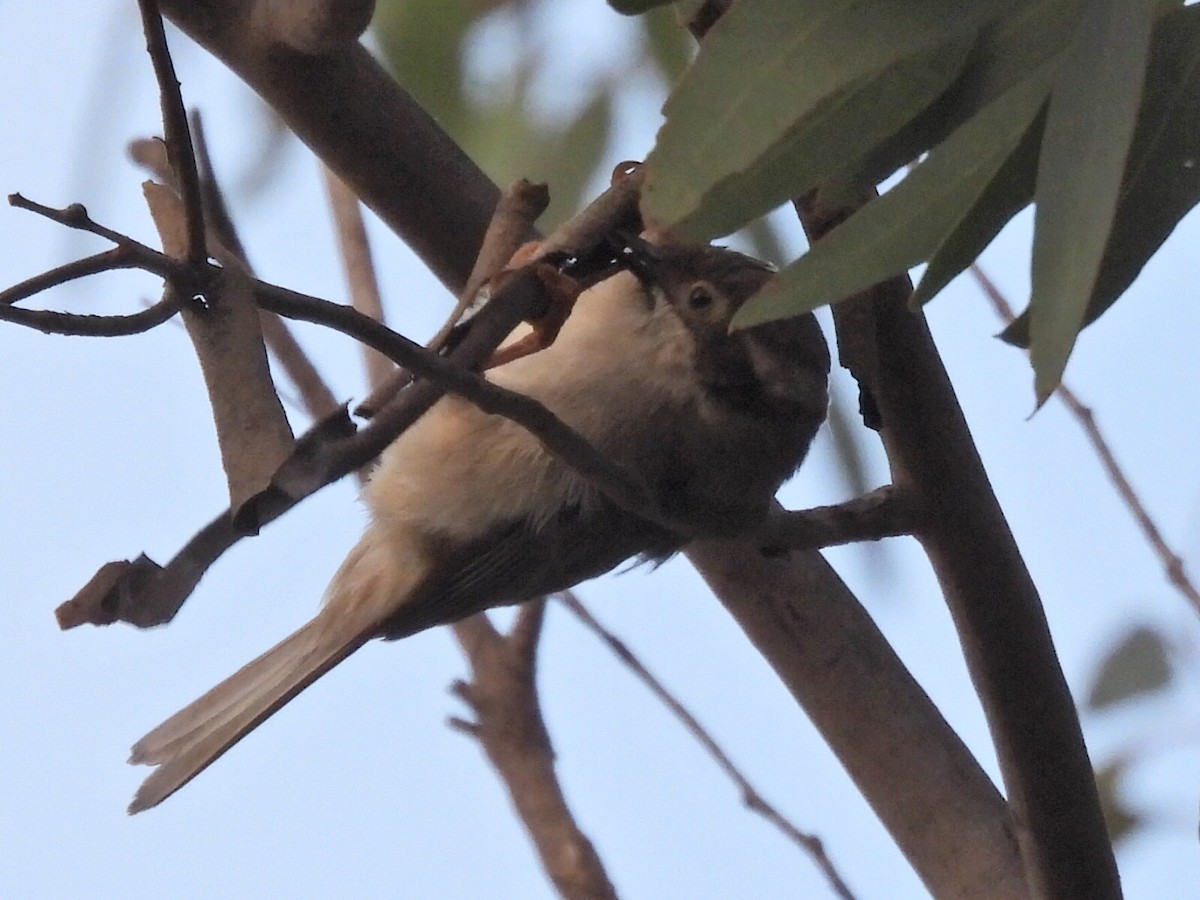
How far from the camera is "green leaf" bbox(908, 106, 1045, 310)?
0.94 metres

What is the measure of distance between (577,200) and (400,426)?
1.03m

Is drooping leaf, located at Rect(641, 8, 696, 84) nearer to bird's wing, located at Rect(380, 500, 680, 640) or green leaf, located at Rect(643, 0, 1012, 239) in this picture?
bird's wing, located at Rect(380, 500, 680, 640)

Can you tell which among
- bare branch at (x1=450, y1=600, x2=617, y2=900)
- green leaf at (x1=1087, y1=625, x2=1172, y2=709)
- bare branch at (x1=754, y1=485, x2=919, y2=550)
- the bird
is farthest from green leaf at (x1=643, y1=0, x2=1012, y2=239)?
green leaf at (x1=1087, y1=625, x2=1172, y2=709)

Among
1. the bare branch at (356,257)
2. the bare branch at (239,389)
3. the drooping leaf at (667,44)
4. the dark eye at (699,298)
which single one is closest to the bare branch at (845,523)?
the dark eye at (699,298)

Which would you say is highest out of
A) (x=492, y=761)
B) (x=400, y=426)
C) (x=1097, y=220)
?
(x=492, y=761)

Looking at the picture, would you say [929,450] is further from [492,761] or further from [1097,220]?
[492,761]

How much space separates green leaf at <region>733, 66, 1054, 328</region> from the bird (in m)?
0.81

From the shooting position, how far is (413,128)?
1.60 m

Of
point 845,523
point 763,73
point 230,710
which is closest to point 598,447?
point 845,523

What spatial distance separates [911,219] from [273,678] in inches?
53.4

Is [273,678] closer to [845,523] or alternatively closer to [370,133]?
[370,133]

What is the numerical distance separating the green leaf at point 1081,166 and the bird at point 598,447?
92 centimetres

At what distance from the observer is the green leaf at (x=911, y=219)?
0.89 metres

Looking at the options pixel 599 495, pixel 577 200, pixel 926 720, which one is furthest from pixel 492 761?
pixel 577 200
